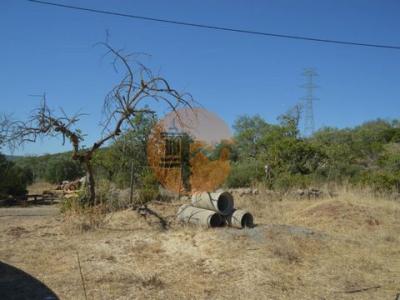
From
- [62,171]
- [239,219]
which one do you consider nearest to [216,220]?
[239,219]

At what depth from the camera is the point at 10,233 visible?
305 inches

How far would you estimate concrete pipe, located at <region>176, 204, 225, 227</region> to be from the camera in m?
7.96

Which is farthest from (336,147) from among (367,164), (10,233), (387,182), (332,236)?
(10,233)

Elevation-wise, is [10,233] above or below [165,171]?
below

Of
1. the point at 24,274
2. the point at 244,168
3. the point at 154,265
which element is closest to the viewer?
the point at 24,274

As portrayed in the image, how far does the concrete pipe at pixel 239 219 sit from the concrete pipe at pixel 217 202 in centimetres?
15

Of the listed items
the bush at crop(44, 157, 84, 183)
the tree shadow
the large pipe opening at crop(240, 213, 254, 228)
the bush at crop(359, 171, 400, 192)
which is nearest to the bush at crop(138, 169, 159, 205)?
the large pipe opening at crop(240, 213, 254, 228)

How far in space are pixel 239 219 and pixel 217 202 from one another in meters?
0.57

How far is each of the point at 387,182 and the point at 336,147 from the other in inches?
219

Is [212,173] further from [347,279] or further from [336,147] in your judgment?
[347,279]

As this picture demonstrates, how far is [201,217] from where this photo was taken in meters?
8.03

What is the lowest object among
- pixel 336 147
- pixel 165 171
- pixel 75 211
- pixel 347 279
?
pixel 347 279

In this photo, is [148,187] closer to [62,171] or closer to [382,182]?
[382,182]

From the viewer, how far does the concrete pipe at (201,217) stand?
26.1 ft
